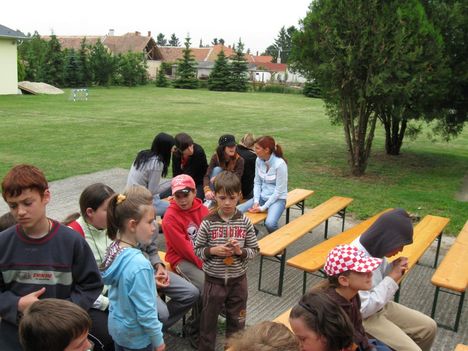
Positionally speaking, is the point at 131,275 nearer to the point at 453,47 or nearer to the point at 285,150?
the point at 453,47

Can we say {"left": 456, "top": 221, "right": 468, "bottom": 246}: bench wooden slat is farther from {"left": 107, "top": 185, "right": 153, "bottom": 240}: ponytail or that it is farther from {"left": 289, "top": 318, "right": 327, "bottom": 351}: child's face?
{"left": 107, "top": 185, "right": 153, "bottom": 240}: ponytail

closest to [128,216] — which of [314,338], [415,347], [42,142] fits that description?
[314,338]

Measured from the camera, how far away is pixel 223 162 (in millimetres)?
6582

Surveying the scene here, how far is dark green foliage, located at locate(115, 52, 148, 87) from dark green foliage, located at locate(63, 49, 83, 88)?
4779 mm

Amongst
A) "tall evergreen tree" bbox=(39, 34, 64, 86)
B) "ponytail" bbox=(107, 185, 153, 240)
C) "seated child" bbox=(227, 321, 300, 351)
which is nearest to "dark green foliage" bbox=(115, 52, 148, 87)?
"tall evergreen tree" bbox=(39, 34, 64, 86)

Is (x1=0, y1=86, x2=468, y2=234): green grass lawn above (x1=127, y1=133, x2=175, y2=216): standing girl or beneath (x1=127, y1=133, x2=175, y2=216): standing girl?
beneath

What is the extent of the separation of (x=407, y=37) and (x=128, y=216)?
8084mm

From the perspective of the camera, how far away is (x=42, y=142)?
565 inches

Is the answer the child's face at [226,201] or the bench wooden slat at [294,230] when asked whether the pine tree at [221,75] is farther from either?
the child's face at [226,201]

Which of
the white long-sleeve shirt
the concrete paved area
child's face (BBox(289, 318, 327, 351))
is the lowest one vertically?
the concrete paved area

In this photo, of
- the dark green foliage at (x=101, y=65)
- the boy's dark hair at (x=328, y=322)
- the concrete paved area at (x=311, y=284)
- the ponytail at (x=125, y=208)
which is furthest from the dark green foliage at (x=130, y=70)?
the boy's dark hair at (x=328, y=322)

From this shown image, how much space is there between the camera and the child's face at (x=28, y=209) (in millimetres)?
2561

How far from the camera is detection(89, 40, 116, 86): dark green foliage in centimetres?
4647

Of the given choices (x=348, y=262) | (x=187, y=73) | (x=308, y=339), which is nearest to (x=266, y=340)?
(x=308, y=339)
